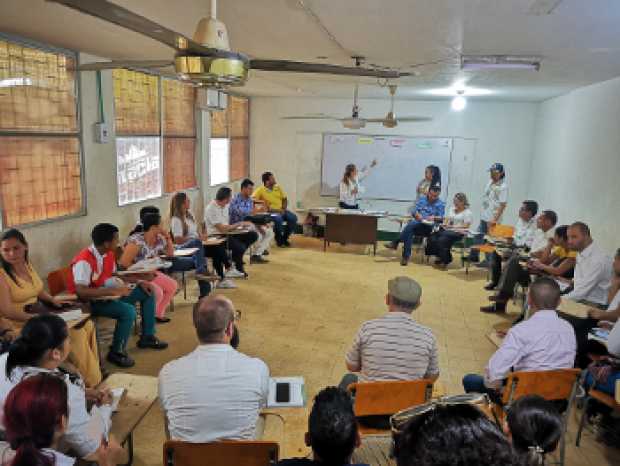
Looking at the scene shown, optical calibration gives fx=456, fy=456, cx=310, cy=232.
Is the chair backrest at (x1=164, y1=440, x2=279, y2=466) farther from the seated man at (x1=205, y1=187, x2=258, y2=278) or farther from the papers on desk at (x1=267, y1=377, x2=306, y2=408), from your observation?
the seated man at (x1=205, y1=187, x2=258, y2=278)

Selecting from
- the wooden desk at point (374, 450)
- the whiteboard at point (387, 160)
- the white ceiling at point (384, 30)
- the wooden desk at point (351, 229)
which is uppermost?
the white ceiling at point (384, 30)

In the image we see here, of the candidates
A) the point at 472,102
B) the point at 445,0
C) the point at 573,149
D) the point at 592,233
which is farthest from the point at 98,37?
the point at 472,102

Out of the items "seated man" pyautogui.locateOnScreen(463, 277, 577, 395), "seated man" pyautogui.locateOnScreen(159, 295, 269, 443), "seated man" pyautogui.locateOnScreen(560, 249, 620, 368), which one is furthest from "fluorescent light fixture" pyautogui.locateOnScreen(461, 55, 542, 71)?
"seated man" pyautogui.locateOnScreen(159, 295, 269, 443)

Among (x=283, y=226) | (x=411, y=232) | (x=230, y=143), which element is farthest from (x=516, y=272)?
(x=230, y=143)

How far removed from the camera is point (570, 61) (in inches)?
160

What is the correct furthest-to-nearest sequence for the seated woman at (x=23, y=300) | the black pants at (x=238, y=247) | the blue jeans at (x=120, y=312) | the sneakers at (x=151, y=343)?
the black pants at (x=238, y=247), the sneakers at (x=151, y=343), the blue jeans at (x=120, y=312), the seated woman at (x=23, y=300)

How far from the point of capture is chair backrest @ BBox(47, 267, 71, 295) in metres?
3.79

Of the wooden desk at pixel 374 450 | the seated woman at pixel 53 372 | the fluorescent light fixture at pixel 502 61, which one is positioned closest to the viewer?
the seated woman at pixel 53 372

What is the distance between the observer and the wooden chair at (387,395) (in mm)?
2184

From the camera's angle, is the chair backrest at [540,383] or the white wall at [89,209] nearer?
the chair backrest at [540,383]

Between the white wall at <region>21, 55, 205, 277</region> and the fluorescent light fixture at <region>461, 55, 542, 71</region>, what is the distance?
377 cm

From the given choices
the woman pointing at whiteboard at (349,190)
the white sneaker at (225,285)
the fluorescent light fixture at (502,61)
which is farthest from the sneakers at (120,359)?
the woman pointing at whiteboard at (349,190)

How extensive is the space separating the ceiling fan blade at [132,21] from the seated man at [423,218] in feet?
20.8

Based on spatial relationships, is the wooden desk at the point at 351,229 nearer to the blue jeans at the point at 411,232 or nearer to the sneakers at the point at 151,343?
the blue jeans at the point at 411,232
